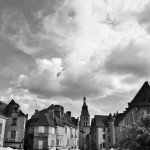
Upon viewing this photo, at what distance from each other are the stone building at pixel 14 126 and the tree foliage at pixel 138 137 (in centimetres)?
2462

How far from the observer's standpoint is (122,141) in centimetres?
2069

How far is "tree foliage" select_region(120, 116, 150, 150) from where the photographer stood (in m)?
18.0

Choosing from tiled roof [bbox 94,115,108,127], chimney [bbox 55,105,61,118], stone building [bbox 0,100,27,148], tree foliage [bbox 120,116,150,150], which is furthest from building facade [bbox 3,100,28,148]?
tiled roof [bbox 94,115,108,127]

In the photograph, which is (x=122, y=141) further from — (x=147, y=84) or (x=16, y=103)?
(x=16, y=103)

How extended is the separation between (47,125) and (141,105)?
18902 millimetres

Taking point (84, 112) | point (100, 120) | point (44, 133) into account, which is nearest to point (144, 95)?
point (44, 133)

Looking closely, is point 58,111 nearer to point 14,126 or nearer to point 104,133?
point 14,126

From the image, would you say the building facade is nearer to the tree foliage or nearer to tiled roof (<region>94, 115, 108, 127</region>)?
the tree foliage

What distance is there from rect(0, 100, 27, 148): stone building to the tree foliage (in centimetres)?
2462

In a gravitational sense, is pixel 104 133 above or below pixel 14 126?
below

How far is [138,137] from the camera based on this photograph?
58.9ft

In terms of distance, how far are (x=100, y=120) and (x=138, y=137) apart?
5721 cm

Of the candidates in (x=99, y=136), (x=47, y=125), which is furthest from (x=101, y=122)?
(x=47, y=125)

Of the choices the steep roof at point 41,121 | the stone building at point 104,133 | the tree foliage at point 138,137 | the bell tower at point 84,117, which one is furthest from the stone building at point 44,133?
the bell tower at point 84,117
